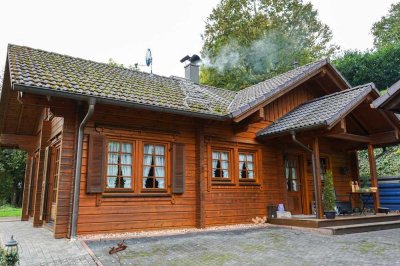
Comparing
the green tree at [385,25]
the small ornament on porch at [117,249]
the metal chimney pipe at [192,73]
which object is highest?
the green tree at [385,25]

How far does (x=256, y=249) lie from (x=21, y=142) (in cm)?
999

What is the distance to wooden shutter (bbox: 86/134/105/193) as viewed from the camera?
24.0 feet

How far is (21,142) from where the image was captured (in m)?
12.4

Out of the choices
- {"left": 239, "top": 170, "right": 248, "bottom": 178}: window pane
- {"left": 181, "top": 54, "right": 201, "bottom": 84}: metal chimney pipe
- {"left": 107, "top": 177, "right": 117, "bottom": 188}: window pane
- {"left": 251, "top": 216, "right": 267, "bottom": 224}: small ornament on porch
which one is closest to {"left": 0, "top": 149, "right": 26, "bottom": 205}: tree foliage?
{"left": 181, "top": 54, "right": 201, "bottom": 84}: metal chimney pipe

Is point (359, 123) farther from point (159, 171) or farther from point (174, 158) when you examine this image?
point (159, 171)

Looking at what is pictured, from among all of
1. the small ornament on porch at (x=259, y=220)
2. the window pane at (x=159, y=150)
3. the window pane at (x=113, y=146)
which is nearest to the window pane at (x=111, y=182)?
the window pane at (x=113, y=146)

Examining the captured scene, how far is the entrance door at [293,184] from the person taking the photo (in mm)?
10719

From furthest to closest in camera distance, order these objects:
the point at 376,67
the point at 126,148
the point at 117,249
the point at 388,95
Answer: the point at 376,67
the point at 126,148
the point at 388,95
the point at 117,249

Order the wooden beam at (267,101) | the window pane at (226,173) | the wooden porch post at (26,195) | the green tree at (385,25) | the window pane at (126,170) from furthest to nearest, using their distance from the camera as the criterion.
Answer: the green tree at (385,25) → the wooden porch post at (26,195) → the window pane at (226,173) → the wooden beam at (267,101) → the window pane at (126,170)

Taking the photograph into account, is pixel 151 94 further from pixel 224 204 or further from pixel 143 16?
pixel 143 16

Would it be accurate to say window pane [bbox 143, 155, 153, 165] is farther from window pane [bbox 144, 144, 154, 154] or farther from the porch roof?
the porch roof

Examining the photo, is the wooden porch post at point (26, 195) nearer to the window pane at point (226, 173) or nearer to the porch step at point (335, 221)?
the window pane at point (226, 173)

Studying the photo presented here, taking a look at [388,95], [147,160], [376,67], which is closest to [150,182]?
[147,160]

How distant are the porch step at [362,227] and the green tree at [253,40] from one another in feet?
55.9
